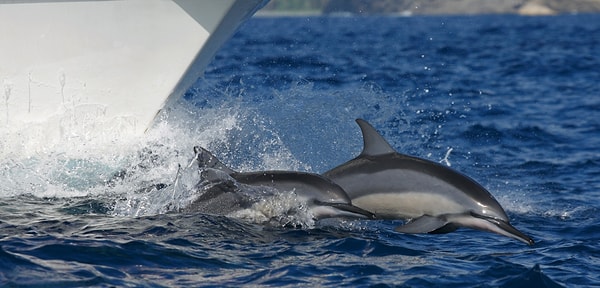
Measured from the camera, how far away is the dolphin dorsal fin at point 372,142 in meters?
8.63

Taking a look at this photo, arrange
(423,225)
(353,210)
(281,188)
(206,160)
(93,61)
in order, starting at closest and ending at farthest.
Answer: (353,210)
(423,225)
(281,188)
(206,160)
(93,61)

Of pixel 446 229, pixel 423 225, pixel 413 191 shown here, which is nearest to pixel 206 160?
pixel 413 191

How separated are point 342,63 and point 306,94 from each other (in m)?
14.7

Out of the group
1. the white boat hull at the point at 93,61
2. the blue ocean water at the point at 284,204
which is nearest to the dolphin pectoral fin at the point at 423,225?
the blue ocean water at the point at 284,204

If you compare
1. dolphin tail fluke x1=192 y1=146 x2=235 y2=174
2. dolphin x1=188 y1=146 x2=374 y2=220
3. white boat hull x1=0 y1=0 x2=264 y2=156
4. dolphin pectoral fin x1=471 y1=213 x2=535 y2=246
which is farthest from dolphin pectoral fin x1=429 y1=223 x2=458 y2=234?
white boat hull x1=0 y1=0 x2=264 y2=156

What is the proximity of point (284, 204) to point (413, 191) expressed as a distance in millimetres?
1121

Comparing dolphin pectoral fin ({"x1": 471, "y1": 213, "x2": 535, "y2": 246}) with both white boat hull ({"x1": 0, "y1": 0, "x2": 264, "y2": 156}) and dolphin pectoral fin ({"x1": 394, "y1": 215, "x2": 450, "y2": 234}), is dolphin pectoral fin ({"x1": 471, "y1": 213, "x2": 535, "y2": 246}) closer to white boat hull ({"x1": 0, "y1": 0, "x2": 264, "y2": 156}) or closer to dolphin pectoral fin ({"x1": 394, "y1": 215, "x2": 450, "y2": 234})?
dolphin pectoral fin ({"x1": 394, "y1": 215, "x2": 450, "y2": 234})

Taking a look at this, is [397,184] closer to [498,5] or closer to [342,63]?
Result: [342,63]

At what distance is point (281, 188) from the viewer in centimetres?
841

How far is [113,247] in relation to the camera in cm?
752

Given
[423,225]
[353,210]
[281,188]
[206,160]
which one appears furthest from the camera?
[206,160]

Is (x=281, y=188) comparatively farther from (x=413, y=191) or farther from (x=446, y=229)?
(x=446, y=229)

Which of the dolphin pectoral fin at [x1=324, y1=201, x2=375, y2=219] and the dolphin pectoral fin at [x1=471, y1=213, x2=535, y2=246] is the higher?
the dolphin pectoral fin at [x1=324, y1=201, x2=375, y2=219]

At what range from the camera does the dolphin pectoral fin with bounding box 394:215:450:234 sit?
810cm
